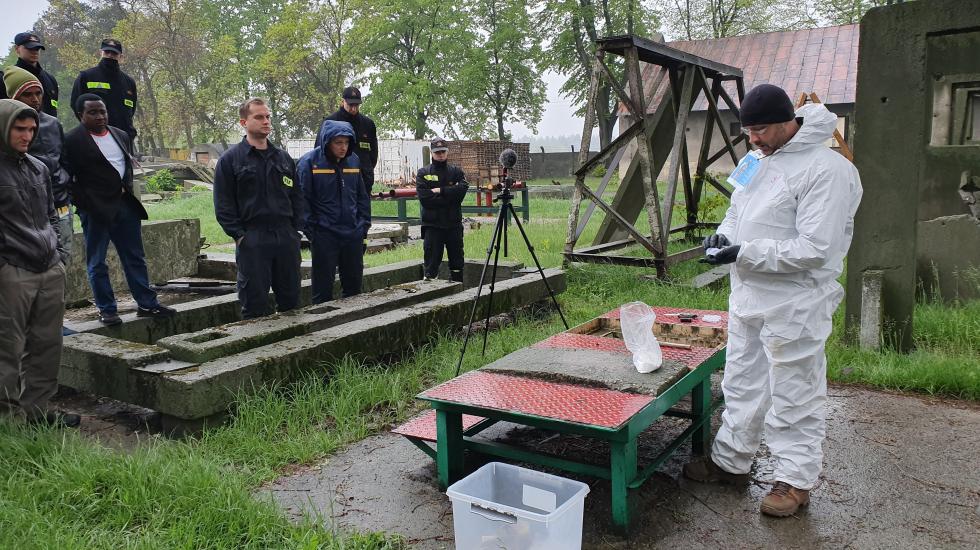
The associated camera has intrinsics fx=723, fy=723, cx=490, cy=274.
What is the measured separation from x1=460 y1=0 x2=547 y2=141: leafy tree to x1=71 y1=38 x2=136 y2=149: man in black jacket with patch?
2751cm

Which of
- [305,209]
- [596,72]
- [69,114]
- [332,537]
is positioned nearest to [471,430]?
[332,537]

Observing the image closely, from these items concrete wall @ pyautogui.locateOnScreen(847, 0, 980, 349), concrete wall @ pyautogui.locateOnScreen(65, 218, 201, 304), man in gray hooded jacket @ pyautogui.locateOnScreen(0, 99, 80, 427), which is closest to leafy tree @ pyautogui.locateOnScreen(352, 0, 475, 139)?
concrete wall @ pyautogui.locateOnScreen(65, 218, 201, 304)

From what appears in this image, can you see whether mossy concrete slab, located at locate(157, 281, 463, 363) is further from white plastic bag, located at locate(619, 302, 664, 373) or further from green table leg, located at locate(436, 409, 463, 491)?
white plastic bag, located at locate(619, 302, 664, 373)

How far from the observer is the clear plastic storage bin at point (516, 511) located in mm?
2455

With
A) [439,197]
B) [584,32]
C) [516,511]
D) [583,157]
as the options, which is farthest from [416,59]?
[516,511]

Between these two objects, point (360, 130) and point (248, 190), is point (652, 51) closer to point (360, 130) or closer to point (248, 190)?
point (360, 130)

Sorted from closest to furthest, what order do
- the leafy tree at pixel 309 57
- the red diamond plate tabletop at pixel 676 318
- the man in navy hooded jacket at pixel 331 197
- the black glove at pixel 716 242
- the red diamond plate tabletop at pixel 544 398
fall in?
the red diamond plate tabletop at pixel 544 398, the black glove at pixel 716 242, the red diamond plate tabletop at pixel 676 318, the man in navy hooded jacket at pixel 331 197, the leafy tree at pixel 309 57

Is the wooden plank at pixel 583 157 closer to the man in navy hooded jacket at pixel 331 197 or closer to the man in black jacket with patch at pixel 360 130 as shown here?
the man in black jacket with patch at pixel 360 130

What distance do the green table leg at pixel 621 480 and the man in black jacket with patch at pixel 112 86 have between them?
589 centimetres

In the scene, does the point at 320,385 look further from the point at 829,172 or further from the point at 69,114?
the point at 69,114

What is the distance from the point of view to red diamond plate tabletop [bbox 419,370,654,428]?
290cm

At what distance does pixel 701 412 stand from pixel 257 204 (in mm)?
3249

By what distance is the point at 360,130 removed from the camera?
24.2 ft

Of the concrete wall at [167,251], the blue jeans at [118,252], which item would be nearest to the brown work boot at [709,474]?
the blue jeans at [118,252]
